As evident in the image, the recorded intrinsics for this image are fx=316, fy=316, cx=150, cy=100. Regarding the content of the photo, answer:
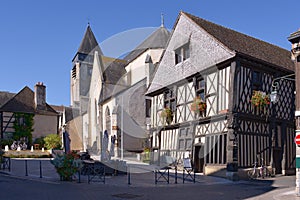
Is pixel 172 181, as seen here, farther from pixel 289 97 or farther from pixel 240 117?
pixel 289 97

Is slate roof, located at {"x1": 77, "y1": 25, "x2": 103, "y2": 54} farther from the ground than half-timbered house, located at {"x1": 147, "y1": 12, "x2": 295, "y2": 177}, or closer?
farther from the ground

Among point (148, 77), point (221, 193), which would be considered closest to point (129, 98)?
point (148, 77)

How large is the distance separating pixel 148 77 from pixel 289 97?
540 inches

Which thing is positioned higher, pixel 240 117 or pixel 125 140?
pixel 240 117

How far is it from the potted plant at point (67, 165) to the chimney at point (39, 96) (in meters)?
25.5

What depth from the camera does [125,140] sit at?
2678cm

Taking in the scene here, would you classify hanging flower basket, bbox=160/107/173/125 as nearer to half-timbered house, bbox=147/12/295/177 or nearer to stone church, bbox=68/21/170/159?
half-timbered house, bbox=147/12/295/177

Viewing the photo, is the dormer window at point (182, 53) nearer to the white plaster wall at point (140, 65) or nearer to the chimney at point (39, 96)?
the white plaster wall at point (140, 65)

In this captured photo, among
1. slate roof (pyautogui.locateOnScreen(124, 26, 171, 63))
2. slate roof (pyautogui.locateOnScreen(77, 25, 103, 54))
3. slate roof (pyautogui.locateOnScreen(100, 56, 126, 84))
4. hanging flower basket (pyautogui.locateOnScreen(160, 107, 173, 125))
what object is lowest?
hanging flower basket (pyautogui.locateOnScreen(160, 107, 173, 125))

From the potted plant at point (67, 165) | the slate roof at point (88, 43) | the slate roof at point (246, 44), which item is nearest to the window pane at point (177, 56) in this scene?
the slate roof at point (246, 44)

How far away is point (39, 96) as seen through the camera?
35469mm

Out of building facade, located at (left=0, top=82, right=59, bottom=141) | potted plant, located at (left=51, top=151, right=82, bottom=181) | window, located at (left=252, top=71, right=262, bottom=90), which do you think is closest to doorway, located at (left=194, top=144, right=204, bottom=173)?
window, located at (left=252, top=71, right=262, bottom=90)

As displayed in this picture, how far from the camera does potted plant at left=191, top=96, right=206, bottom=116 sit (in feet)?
51.3

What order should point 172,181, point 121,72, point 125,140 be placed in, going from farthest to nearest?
point 121,72, point 125,140, point 172,181
